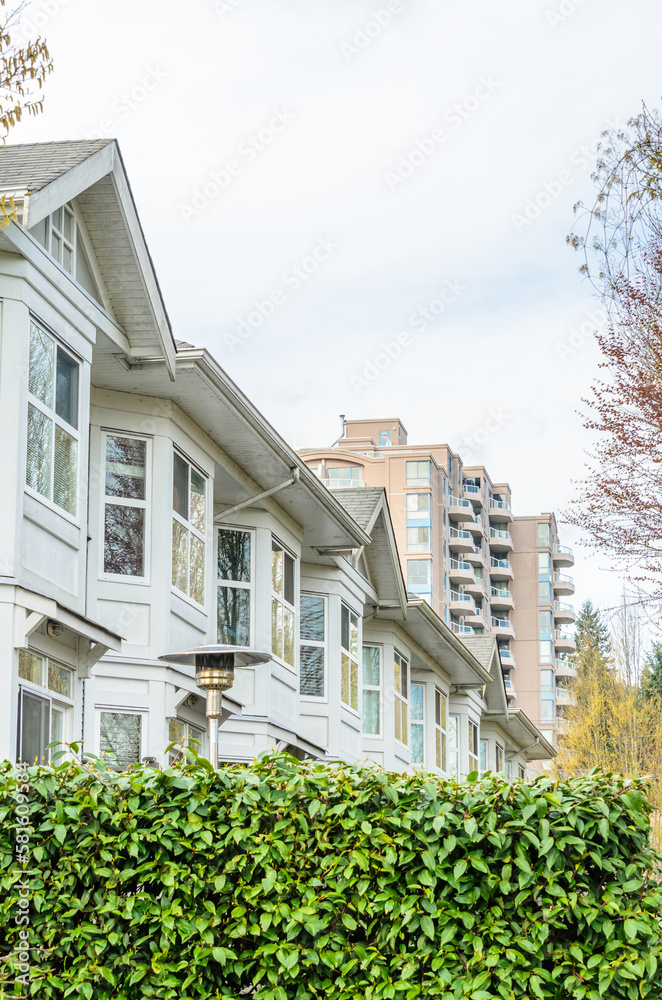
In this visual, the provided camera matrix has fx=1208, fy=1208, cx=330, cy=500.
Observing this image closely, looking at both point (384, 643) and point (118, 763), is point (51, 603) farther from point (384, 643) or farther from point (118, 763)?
point (384, 643)

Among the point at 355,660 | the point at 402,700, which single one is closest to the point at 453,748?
the point at 402,700

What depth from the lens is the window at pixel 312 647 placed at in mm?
19891

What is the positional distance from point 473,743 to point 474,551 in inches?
2568

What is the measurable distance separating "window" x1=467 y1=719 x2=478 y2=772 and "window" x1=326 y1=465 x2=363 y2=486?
2223 inches

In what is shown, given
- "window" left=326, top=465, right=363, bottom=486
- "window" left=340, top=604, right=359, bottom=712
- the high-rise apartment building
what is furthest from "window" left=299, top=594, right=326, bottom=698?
"window" left=326, top=465, right=363, bottom=486

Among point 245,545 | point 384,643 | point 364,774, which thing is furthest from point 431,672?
point 364,774

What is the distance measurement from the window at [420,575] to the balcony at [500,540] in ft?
41.6

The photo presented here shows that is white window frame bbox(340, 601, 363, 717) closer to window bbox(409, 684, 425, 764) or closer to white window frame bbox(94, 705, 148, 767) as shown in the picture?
window bbox(409, 684, 425, 764)

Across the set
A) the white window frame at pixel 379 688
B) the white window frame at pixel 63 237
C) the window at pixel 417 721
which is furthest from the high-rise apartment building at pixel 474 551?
the white window frame at pixel 63 237

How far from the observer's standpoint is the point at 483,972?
5949mm

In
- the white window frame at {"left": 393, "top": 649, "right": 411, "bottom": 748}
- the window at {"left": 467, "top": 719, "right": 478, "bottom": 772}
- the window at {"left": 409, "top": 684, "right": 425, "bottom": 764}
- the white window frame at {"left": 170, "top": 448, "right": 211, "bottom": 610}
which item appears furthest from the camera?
the window at {"left": 467, "top": 719, "right": 478, "bottom": 772}

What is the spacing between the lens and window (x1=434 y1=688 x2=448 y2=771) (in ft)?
91.2

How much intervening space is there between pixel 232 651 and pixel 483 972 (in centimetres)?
514

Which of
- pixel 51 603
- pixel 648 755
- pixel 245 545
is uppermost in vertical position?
pixel 245 545
